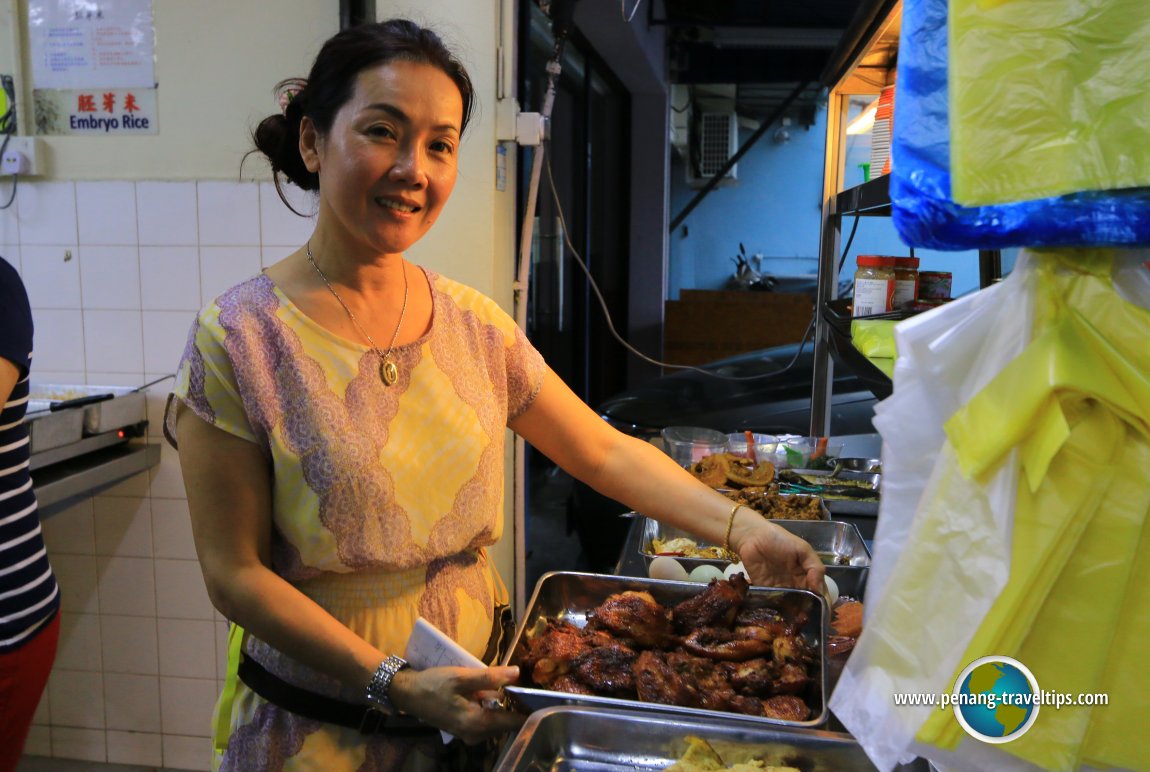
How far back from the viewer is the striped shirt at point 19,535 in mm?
2066

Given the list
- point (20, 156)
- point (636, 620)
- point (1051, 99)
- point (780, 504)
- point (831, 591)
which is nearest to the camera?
point (1051, 99)

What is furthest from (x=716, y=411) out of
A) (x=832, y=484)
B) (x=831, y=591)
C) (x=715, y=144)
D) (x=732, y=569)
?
(x=715, y=144)

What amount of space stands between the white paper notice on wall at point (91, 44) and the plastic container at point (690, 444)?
213 centimetres

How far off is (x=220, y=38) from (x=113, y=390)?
4.06 ft

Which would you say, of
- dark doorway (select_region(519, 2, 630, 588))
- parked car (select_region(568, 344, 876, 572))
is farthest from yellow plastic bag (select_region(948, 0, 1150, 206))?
dark doorway (select_region(519, 2, 630, 588))

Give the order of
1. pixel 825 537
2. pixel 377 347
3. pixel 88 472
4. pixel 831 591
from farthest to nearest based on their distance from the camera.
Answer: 1. pixel 88 472
2. pixel 825 537
3. pixel 831 591
4. pixel 377 347

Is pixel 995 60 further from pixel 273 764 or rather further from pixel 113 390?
pixel 113 390

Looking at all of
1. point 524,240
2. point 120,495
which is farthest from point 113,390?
point 524,240

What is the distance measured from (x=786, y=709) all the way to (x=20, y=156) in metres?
3.06

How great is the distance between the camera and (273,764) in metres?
1.51

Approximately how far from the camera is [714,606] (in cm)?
146

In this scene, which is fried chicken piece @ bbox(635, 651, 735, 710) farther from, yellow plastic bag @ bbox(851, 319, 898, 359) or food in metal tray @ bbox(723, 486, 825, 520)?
food in metal tray @ bbox(723, 486, 825, 520)

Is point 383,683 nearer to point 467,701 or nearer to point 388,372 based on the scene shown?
point 467,701

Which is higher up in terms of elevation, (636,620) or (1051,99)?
(1051,99)
